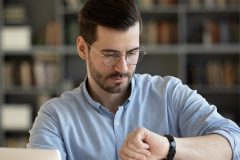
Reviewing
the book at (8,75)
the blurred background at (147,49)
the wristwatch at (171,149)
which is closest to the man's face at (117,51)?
the wristwatch at (171,149)

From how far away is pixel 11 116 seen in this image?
5.11 m

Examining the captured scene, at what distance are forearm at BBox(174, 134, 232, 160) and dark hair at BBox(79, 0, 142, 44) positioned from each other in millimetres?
465

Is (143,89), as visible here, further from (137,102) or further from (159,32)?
(159,32)

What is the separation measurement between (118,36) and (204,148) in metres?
0.49

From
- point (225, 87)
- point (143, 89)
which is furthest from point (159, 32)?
point (143, 89)

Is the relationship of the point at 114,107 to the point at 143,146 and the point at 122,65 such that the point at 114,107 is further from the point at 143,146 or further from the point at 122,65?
the point at 143,146

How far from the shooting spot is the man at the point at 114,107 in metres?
1.77

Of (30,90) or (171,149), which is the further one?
(30,90)

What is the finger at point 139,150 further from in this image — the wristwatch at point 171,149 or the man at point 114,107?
the man at point 114,107

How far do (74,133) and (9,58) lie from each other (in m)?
3.71

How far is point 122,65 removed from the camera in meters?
1.78

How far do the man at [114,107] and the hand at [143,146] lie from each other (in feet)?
0.71

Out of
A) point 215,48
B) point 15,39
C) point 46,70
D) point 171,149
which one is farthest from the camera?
point 46,70

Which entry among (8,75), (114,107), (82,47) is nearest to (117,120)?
(114,107)
